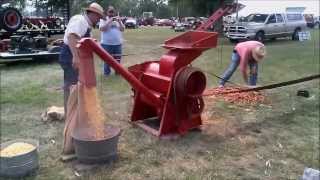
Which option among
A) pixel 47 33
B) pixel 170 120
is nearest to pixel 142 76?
pixel 170 120

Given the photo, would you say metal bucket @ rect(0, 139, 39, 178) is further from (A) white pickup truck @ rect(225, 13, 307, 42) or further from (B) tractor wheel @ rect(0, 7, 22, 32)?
(A) white pickup truck @ rect(225, 13, 307, 42)

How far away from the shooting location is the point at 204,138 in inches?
228

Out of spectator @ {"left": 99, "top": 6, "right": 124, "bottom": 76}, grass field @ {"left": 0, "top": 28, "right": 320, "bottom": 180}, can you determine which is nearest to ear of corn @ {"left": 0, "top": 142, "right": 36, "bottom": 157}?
grass field @ {"left": 0, "top": 28, "right": 320, "bottom": 180}

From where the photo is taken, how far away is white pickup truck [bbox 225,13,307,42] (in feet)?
75.5

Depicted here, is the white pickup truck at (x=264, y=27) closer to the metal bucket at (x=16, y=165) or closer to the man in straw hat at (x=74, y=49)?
the man in straw hat at (x=74, y=49)

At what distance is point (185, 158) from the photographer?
5.09 m

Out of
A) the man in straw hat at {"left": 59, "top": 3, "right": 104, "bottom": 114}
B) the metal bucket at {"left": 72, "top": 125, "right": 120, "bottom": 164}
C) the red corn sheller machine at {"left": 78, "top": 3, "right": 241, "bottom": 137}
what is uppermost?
the man in straw hat at {"left": 59, "top": 3, "right": 104, "bottom": 114}

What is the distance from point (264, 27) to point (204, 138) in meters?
18.8

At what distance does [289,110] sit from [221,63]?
6479 millimetres

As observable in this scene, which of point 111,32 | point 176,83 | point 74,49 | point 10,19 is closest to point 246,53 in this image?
point 176,83

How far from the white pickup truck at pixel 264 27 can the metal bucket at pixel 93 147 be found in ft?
59.5

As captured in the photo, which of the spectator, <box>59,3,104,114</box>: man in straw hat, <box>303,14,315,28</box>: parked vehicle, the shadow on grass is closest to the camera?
<box>59,3,104,114</box>: man in straw hat

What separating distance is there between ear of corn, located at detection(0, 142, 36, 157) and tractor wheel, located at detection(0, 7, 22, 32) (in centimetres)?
1103

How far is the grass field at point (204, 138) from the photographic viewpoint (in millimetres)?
4715
